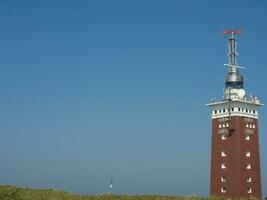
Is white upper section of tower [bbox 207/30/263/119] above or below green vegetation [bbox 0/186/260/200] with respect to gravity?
above

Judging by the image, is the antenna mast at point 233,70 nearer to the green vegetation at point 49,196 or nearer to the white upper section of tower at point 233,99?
the white upper section of tower at point 233,99

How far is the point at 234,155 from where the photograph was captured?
3007 inches

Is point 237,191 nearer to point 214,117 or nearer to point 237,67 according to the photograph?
point 214,117

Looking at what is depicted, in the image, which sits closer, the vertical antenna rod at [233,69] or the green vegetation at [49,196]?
the green vegetation at [49,196]

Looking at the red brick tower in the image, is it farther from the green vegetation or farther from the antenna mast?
the green vegetation

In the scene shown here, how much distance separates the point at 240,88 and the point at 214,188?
1723 cm

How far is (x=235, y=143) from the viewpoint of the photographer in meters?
76.6

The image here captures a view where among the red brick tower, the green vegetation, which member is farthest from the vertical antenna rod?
the green vegetation

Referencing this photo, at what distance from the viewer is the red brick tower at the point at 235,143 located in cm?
7631

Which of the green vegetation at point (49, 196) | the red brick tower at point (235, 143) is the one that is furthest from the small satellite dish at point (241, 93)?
the green vegetation at point (49, 196)

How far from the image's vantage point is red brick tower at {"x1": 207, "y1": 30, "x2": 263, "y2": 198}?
76312mm

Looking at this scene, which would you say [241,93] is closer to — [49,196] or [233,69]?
[233,69]

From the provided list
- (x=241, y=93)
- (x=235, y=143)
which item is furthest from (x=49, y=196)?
(x=241, y=93)

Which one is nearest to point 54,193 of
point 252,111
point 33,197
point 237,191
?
point 33,197
